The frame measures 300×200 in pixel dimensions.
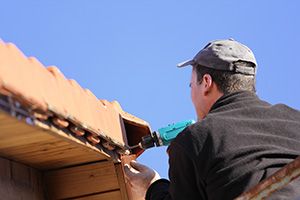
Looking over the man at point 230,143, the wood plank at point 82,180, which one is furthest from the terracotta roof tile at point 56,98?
the man at point 230,143

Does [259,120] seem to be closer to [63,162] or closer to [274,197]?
[274,197]

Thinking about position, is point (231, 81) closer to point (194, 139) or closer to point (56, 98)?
point (194, 139)

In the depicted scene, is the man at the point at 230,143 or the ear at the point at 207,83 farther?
the ear at the point at 207,83

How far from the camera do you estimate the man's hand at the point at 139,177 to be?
8.80 ft

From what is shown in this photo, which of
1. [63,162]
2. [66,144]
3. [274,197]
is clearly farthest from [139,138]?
[274,197]

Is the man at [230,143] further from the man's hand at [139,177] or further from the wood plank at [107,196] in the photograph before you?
the wood plank at [107,196]

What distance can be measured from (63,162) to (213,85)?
0.75 meters

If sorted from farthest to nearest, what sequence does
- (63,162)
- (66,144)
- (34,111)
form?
(63,162), (66,144), (34,111)

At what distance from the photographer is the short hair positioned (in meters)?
2.50

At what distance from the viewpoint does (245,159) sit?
6.77 ft

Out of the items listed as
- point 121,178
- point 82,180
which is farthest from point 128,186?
point 82,180

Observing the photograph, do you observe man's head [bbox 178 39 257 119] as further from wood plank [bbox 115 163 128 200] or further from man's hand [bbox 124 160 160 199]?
wood plank [bbox 115 163 128 200]

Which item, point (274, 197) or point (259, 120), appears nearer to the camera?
point (274, 197)

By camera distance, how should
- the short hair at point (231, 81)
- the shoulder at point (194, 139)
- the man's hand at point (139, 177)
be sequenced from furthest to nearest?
the man's hand at point (139, 177)
the short hair at point (231, 81)
the shoulder at point (194, 139)
